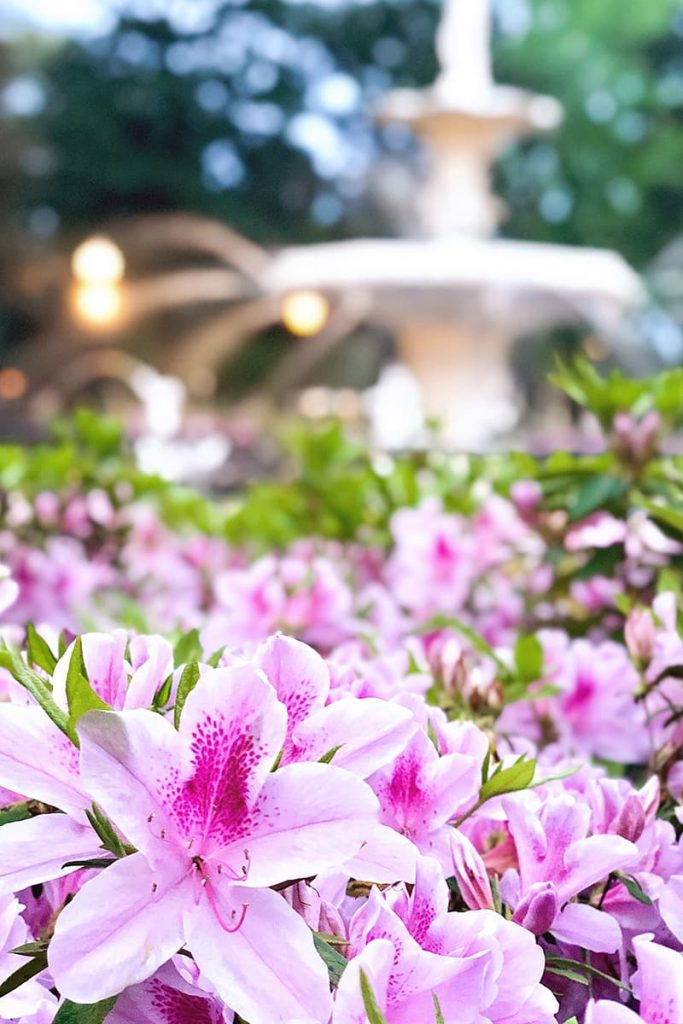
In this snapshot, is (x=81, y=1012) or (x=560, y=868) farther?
(x=560, y=868)

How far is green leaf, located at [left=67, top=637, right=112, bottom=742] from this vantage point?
2.03ft

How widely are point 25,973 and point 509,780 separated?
306 millimetres

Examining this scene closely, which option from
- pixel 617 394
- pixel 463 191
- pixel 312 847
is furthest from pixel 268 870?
pixel 463 191

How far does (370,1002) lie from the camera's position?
520 millimetres

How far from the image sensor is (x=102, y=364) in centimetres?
2209

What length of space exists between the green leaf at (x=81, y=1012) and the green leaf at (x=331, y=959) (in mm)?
98

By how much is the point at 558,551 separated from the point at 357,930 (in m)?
1.45

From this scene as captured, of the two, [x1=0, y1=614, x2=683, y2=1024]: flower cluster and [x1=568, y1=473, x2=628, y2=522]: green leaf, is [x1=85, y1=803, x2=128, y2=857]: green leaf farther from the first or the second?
[x1=568, y1=473, x2=628, y2=522]: green leaf

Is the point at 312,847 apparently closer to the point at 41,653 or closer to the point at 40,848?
the point at 40,848

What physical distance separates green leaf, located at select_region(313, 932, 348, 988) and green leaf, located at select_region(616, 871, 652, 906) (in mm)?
212

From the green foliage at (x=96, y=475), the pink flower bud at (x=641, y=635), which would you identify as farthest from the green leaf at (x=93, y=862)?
the green foliage at (x=96, y=475)

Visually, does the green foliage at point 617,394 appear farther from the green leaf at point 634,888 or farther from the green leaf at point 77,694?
the green leaf at point 77,694

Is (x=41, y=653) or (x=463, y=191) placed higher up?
(x=41, y=653)

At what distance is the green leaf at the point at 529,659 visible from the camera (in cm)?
121
